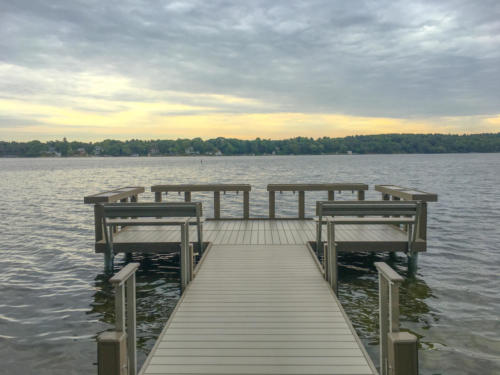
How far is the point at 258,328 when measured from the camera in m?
4.29

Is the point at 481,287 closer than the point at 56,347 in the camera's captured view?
No

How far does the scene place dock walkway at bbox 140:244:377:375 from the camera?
11.4ft

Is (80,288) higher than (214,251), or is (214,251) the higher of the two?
(214,251)

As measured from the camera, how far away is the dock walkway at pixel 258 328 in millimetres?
3471

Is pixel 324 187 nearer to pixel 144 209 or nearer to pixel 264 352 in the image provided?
pixel 144 209

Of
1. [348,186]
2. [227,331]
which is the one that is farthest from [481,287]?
[227,331]

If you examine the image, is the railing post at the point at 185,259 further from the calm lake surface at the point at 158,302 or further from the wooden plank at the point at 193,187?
the wooden plank at the point at 193,187

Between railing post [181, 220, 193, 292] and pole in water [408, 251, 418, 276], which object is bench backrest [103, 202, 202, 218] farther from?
pole in water [408, 251, 418, 276]

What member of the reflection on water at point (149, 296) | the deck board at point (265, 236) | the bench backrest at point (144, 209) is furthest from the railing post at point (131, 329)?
the deck board at point (265, 236)

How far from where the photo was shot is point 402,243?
7797 mm

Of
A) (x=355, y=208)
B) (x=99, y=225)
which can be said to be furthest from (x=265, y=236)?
(x=99, y=225)

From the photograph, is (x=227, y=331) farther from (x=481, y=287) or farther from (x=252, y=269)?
(x=481, y=287)

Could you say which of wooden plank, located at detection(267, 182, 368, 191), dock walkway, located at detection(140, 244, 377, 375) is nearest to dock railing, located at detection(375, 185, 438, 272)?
wooden plank, located at detection(267, 182, 368, 191)

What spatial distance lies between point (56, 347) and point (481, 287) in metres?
8.58
